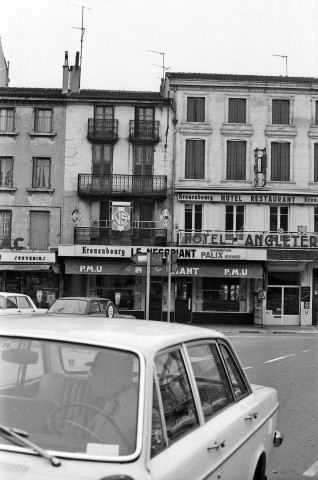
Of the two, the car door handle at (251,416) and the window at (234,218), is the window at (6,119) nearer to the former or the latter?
the window at (234,218)

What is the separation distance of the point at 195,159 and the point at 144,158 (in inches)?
107

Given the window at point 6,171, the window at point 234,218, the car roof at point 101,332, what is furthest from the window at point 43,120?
the car roof at point 101,332

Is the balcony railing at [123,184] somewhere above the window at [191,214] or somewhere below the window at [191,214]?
above

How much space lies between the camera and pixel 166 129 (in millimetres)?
35094

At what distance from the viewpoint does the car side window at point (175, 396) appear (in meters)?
3.23

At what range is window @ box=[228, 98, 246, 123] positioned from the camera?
35.3 meters

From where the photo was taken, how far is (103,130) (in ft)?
115

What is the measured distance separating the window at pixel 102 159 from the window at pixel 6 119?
4651 millimetres

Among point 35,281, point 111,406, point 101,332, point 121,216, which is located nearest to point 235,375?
point 101,332

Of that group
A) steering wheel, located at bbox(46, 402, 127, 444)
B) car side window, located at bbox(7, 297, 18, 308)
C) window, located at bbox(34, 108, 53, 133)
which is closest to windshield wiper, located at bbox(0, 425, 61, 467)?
steering wheel, located at bbox(46, 402, 127, 444)

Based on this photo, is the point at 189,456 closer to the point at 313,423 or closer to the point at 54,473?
the point at 54,473

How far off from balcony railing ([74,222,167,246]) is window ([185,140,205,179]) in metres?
3.45

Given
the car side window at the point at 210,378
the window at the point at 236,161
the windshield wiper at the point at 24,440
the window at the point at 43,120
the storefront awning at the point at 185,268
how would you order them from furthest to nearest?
the window at the point at 43,120 → the window at the point at 236,161 → the storefront awning at the point at 185,268 → the car side window at the point at 210,378 → the windshield wiper at the point at 24,440

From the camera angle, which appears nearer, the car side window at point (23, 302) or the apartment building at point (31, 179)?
the car side window at point (23, 302)
